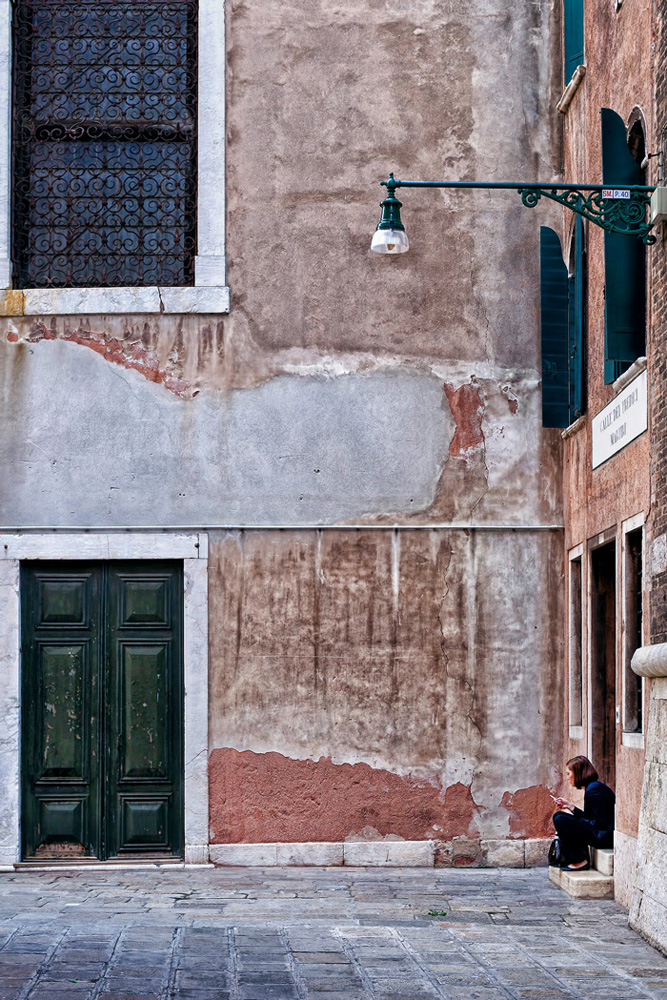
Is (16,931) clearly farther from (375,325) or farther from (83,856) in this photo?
(375,325)

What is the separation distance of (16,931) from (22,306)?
5557mm

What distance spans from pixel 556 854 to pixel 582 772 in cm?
78

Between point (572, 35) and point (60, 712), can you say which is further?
point (572, 35)

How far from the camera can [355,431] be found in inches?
495

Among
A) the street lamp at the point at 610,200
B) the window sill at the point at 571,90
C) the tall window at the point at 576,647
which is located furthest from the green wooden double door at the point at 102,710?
the window sill at the point at 571,90

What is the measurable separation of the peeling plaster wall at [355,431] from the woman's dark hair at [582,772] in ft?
5.30

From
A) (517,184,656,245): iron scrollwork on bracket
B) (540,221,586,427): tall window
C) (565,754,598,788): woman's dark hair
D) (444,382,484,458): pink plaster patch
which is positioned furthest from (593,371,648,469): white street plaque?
(565,754,598,788): woman's dark hair

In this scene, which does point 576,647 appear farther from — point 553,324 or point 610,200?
point 610,200

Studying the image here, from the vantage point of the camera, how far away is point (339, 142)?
504 inches

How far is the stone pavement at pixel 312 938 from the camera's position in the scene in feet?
24.3

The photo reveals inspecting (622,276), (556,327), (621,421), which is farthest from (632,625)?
(556,327)

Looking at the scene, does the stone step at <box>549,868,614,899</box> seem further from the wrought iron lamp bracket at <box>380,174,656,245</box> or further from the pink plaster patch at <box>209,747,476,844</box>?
the wrought iron lamp bracket at <box>380,174,656,245</box>

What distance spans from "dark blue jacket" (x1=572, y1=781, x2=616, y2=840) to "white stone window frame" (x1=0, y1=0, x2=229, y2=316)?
191 inches

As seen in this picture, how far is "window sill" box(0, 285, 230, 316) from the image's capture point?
12.6 metres
